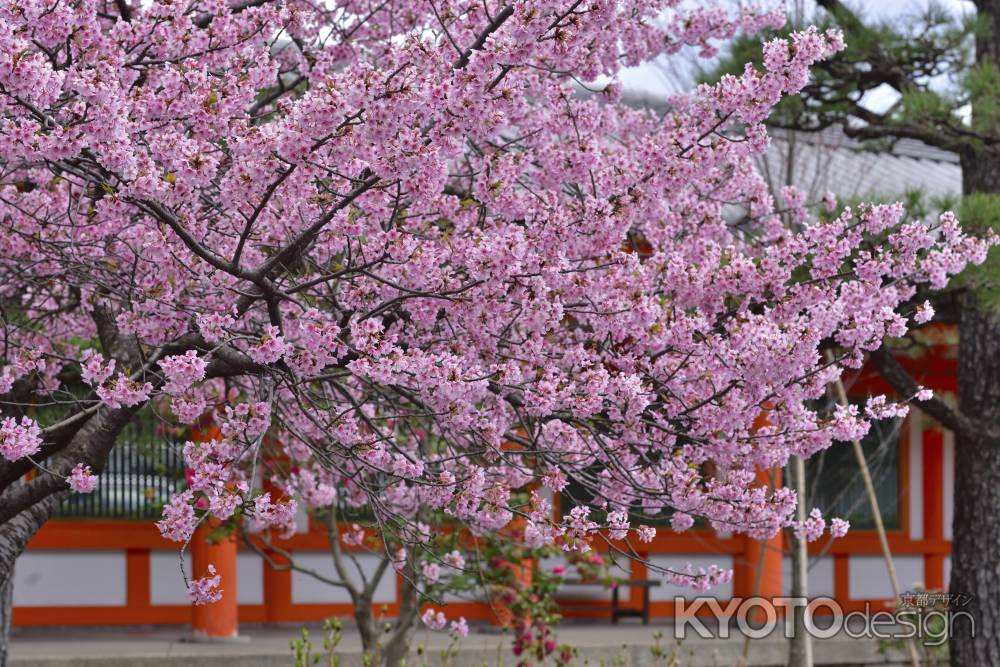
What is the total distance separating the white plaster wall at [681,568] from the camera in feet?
44.6

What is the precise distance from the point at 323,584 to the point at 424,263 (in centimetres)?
887

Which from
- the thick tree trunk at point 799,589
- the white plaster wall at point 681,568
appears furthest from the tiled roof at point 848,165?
the white plaster wall at point 681,568

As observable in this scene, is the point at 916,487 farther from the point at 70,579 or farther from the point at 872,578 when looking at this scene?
the point at 70,579

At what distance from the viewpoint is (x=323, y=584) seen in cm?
1255

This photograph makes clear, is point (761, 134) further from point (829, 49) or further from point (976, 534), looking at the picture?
point (976, 534)

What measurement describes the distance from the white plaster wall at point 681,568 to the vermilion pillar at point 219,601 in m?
4.46

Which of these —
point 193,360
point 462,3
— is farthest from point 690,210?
point 193,360

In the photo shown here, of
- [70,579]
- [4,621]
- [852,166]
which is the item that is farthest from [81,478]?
[852,166]

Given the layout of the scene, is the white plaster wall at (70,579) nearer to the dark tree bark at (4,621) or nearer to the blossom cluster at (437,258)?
the dark tree bark at (4,621)

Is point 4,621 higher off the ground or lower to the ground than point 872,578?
higher

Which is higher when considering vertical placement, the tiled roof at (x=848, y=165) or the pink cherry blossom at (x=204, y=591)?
the tiled roof at (x=848, y=165)

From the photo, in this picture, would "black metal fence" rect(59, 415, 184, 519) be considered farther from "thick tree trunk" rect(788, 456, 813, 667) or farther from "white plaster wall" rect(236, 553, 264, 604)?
"thick tree trunk" rect(788, 456, 813, 667)

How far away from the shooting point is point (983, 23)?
8602mm

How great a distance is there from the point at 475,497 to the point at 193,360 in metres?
1.38
